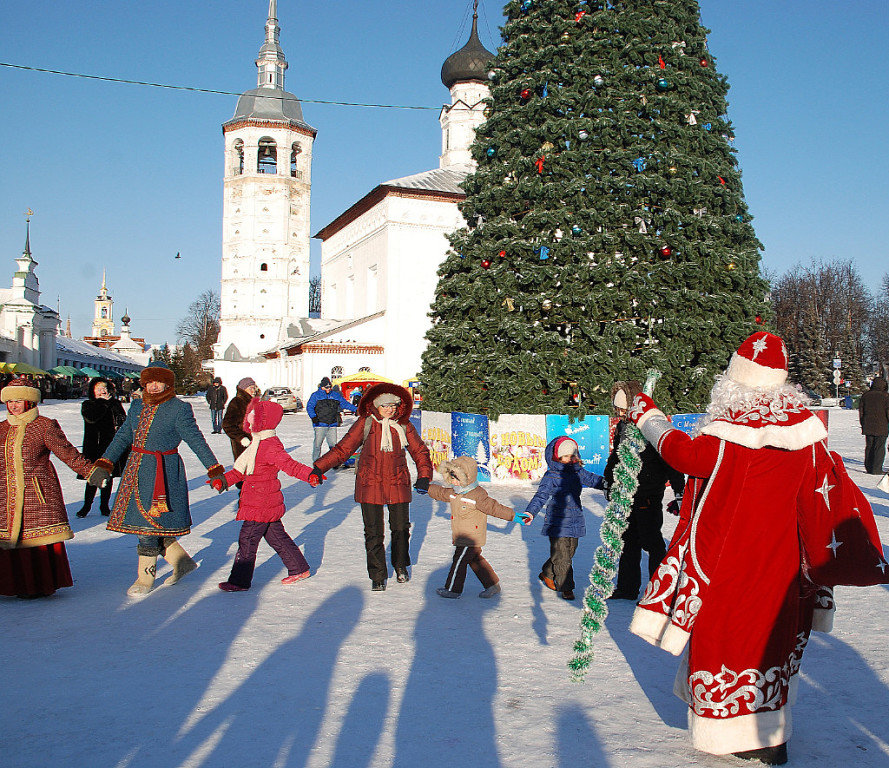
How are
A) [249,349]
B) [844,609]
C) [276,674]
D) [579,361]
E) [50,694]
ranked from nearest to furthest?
[50,694] < [276,674] < [844,609] < [579,361] < [249,349]

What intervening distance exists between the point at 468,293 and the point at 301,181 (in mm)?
46437

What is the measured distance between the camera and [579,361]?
38.8 feet

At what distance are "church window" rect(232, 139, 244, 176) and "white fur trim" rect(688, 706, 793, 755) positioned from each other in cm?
5763

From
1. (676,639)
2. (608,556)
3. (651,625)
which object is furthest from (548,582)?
(676,639)

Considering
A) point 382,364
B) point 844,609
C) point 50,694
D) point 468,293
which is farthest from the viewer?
point 382,364

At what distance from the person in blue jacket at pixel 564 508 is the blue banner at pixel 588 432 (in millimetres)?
5752

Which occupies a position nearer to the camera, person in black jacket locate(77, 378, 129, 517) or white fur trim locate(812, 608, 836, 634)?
white fur trim locate(812, 608, 836, 634)

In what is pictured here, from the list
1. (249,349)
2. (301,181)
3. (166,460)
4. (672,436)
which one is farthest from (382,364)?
(672,436)

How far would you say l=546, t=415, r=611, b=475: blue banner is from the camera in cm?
1180

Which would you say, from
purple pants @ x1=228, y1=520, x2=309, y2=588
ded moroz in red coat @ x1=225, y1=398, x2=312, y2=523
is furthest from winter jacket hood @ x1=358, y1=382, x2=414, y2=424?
purple pants @ x1=228, y1=520, x2=309, y2=588

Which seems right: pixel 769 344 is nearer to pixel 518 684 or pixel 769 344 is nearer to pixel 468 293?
pixel 518 684

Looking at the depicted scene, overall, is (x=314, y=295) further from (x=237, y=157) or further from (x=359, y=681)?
(x=359, y=681)

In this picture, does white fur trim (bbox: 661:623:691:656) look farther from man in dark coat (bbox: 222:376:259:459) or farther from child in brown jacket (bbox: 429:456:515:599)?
man in dark coat (bbox: 222:376:259:459)

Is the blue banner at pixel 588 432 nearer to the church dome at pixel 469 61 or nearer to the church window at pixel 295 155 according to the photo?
the church dome at pixel 469 61
